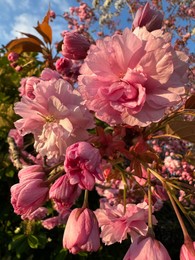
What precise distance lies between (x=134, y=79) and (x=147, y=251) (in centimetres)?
32

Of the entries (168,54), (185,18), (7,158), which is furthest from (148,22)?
(185,18)

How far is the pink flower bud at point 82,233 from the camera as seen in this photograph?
0.67 meters

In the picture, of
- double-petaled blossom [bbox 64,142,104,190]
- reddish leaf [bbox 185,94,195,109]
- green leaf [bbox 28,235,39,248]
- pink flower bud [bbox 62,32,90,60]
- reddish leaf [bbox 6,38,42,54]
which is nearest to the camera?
double-petaled blossom [bbox 64,142,104,190]

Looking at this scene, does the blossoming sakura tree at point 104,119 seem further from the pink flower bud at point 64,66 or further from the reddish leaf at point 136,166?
the pink flower bud at point 64,66

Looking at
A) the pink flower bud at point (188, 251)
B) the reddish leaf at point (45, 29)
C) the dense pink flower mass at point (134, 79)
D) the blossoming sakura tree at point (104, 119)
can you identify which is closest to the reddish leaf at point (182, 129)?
the blossoming sakura tree at point (104, 119)

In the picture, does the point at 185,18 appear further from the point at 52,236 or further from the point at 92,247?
the point at 92,247

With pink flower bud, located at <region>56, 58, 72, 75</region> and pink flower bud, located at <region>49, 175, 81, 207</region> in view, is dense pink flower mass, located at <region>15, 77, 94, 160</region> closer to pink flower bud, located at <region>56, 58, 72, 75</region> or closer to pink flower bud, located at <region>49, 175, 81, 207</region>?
pink flower bud, located at <region>49, 175, 81, 207</region>

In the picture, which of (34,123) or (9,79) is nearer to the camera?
(34,123)

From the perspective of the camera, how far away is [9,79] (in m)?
2.72

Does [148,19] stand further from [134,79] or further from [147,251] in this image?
[147,251]

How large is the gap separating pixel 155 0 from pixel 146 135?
6.24 metres

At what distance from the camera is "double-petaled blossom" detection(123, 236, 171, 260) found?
62 cm

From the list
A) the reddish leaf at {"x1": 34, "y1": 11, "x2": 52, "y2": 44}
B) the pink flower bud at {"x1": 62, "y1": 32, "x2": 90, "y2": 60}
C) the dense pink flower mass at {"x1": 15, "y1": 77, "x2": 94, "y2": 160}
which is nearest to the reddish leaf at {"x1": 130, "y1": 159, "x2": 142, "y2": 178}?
the dense pink flower mass at {"x1": 15, "y1": 77, "x2": 94, "y2": 160}

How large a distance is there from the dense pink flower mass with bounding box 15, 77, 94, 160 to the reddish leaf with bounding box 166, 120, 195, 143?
18 centimetres
